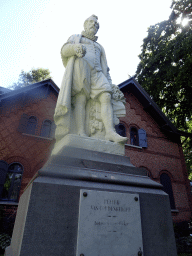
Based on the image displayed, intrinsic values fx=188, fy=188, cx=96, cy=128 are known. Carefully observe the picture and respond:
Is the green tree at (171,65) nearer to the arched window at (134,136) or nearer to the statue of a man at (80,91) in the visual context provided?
the arched window at (134,136)

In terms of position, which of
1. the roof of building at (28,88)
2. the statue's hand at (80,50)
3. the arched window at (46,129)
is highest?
the roof of building at (28,88)

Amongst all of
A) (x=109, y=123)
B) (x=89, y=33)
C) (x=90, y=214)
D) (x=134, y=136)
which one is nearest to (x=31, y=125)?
(x=134, y=136)

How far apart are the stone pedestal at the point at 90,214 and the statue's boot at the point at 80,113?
29.1 inches

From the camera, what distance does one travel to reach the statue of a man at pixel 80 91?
8.53 feet

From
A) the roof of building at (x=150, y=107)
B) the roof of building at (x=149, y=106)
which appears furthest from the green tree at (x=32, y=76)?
the roof of building at (x=150, y=107)

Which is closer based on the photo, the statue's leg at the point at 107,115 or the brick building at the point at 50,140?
the statue's leg at the point at 107,115

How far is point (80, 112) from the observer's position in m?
2.82

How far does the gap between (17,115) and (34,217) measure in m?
8.50

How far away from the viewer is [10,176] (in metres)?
7.94

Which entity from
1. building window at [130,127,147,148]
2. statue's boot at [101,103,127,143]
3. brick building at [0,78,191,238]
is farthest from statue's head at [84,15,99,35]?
building window at [130,127,147,148]

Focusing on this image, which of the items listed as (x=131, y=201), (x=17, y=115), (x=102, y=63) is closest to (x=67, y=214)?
(x=131, y=201)

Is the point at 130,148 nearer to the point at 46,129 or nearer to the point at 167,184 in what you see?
the point at 167,184

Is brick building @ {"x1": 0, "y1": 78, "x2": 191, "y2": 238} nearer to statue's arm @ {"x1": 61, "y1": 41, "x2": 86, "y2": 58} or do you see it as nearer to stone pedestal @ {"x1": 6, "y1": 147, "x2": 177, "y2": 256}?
statue's arm @ {"x1": 61, "y1": 41, "x2": 86, "y2": 58}

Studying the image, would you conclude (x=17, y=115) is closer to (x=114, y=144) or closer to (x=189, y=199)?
(x=114, y=144)
